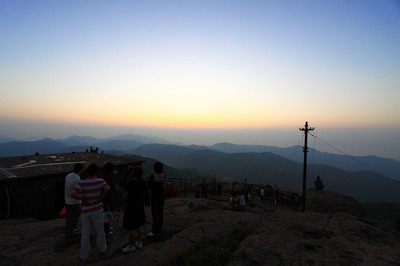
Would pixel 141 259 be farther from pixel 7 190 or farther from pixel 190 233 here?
pixel 7 190

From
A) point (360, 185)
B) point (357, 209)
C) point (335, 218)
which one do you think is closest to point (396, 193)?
point (360, 185)

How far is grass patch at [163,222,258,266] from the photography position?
4.28m

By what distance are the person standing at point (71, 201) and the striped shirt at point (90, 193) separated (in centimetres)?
99

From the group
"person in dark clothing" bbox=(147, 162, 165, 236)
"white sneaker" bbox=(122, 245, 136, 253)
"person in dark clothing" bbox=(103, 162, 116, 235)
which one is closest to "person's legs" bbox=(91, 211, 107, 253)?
"white sneaker" bbox=(122, 245, 136, 253)

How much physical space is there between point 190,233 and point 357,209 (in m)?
16.2

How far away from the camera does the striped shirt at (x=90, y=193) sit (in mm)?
4637

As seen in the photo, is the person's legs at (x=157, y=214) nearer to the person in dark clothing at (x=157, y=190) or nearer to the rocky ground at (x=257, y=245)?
the person in dark clothing at (x=157, y=190)

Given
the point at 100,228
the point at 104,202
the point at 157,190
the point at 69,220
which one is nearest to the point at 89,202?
the point at 100,228

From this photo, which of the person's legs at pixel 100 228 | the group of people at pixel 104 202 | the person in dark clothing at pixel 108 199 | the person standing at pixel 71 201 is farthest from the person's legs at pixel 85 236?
the person standing at pixel 71 201

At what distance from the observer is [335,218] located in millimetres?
7172

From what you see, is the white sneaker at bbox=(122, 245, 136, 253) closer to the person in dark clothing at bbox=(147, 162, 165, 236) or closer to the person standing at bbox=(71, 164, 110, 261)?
the person standing at bbox=(71, 164, 110, 261)

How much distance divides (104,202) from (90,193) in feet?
4.22

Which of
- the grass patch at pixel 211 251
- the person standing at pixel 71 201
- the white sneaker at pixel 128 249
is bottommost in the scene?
the white sneaker at pixel 128 249

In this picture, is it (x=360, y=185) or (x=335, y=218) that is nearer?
→ (x=335, y=218)
